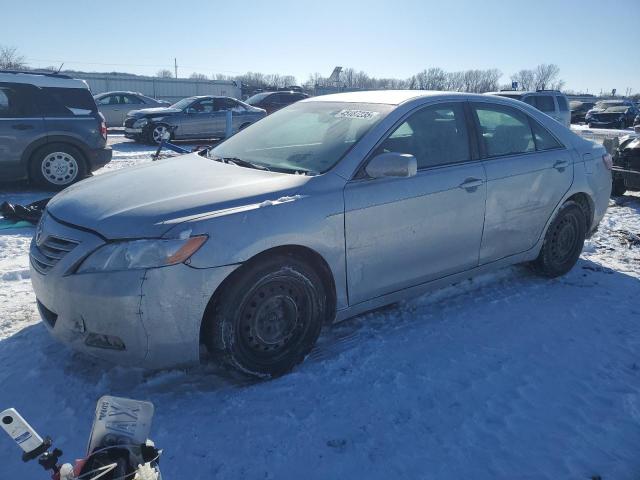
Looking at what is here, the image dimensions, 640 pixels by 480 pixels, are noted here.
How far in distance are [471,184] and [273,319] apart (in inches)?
74.0

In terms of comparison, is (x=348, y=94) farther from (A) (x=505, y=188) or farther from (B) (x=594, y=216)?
(B) (x=594, y=216)

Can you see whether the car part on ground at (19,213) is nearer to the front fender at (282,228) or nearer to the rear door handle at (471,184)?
the front fender at (282,228)

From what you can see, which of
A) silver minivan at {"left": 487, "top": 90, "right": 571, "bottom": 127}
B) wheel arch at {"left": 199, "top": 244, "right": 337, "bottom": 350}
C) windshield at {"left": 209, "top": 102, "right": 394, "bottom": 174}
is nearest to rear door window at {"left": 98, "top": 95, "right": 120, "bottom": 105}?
silver minivan at {"left": 487, "top": 90, "right": 571, "bottom": 127}

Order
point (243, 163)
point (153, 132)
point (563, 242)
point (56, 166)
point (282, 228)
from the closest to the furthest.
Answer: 1. point (282, 228)
2. point (243, 163)
3. point (563, 242)
4. point (56, 166)
5. point (153, 132)

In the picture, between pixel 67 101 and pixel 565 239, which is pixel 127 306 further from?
pixel 67 101

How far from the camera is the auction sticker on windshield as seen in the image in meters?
3.67

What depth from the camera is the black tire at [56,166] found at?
8.20m

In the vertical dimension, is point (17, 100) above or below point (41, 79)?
below

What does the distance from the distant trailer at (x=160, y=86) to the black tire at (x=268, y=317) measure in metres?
35.8

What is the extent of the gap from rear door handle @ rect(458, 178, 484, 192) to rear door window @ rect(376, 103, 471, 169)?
0.18 m

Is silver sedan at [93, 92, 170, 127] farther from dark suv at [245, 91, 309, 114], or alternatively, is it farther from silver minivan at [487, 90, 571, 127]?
silver minivan at [487, 90, 571, 127]

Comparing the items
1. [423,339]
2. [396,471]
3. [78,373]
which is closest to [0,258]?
[78,373]

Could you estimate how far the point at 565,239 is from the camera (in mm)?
4879

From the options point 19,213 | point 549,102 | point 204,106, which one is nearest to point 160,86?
point 204,106
